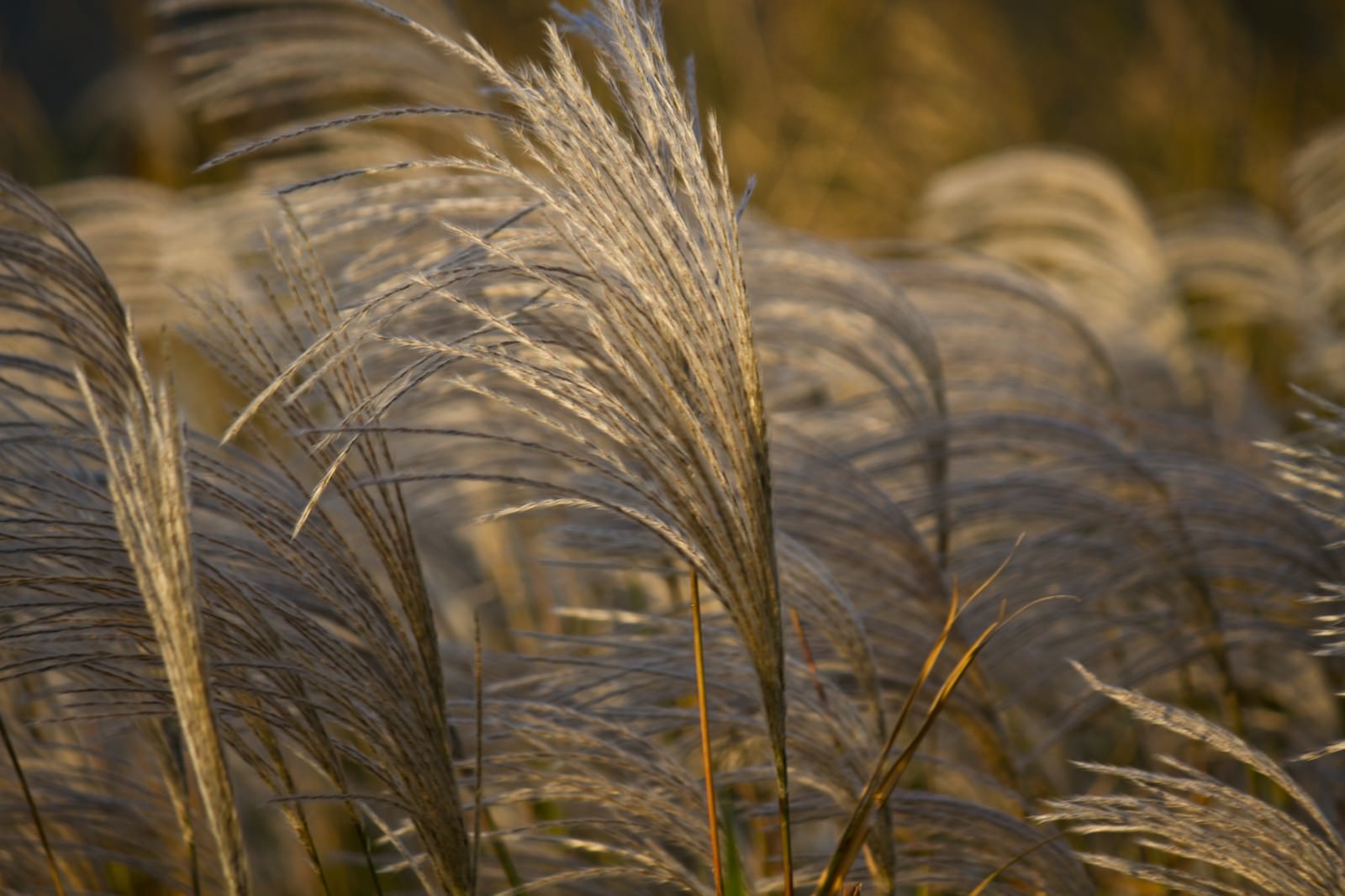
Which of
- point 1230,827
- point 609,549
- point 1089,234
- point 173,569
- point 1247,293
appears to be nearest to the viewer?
point 173,569

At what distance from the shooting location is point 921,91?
769cm

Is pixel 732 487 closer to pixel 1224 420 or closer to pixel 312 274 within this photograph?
pixel 312 274

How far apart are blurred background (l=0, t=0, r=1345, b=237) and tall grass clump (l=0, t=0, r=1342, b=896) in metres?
4.01

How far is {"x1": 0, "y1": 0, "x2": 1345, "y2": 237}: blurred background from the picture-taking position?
6551mm

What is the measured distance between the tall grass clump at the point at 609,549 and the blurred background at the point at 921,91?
401 cm

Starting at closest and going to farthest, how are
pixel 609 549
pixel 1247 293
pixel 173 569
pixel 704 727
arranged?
1. pixel 173 569
2. pixel 704 727
3. pixel 609 549
4. pixel 1247 293

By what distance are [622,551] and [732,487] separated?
70cm

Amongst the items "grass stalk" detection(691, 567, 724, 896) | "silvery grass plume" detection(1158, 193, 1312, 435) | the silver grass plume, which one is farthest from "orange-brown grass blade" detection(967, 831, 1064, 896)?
"silvery grass plume" detection(1158, 193, 1312, 435)

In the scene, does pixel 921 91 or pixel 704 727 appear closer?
pixel 704 727

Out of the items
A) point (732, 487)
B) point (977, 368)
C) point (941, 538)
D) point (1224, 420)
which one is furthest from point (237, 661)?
point (1224, 420)

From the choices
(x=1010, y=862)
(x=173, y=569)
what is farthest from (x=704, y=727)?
(x=173, y=569)

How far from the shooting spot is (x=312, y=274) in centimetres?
108

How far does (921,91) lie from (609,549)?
22.7 feet

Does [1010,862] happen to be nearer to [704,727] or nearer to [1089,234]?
[704,727]
